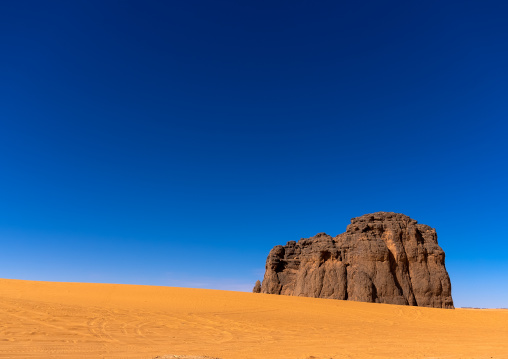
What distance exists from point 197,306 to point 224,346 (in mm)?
10891

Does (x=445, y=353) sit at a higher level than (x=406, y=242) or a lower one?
lower

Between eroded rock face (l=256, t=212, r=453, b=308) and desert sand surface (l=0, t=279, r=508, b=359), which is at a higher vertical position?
eroded rock face (l=256, t=212, r=453, b=308)

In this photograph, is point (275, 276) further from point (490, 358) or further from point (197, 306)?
point (490, 358)

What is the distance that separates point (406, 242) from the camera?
100 feet

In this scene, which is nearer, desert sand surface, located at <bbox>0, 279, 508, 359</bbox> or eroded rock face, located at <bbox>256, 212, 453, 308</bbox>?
desert sand surface, located at <bbox>0, 279, 508, 359</bbox>

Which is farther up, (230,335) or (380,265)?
(380,265)

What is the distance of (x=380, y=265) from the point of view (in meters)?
28.6

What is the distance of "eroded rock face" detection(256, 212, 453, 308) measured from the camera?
2767cm

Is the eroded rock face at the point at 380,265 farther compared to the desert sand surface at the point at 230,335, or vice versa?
the eroded rock face at the point at 380,265

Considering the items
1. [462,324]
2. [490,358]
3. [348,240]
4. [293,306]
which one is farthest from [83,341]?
[348,240]

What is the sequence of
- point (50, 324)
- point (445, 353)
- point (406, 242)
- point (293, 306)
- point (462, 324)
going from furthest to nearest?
point (406, 242) → point (293, 306) → point (462, 324) → point (50, 324) → point (445, 353)

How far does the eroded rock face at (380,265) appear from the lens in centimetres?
2767

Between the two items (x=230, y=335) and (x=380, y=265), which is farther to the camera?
(x=380, y=265)

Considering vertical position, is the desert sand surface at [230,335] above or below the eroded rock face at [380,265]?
below
